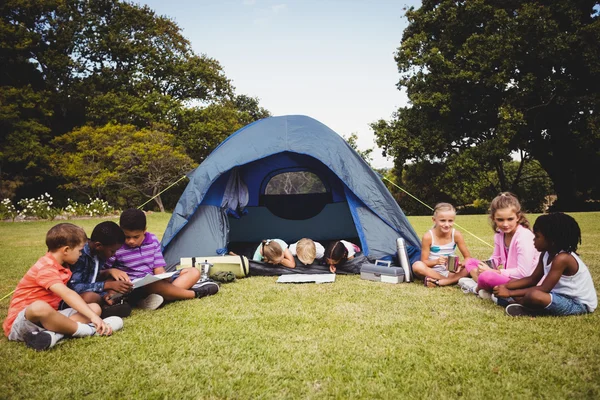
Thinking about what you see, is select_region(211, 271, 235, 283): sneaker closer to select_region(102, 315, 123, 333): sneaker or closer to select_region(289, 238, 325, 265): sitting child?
select_region(289, 238, 325, 265): sitting child

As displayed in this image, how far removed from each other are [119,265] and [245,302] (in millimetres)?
1084

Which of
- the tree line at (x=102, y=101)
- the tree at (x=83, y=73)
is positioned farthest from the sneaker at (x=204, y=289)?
the tree at (x=83, y=73)

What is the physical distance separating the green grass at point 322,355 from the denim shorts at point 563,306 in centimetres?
8

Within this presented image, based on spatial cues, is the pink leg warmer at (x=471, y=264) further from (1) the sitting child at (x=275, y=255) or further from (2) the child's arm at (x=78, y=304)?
(2) the child's arm at (x=78, y=304)

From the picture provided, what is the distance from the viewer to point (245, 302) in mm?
3139

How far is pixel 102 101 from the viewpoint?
17688mm

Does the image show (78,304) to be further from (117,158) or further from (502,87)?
(117,158)

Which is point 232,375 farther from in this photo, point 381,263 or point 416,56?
point 416,56

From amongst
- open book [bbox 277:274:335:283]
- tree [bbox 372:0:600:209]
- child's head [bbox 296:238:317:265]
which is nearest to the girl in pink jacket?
open book [bbox 277:274:335:283]

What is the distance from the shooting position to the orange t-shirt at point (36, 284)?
227 centimetres

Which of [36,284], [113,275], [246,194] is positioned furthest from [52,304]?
[246,194]

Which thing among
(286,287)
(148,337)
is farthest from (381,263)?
(148,337)

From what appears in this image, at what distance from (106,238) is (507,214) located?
2975 mm

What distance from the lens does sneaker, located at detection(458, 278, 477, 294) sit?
10.6 feet
